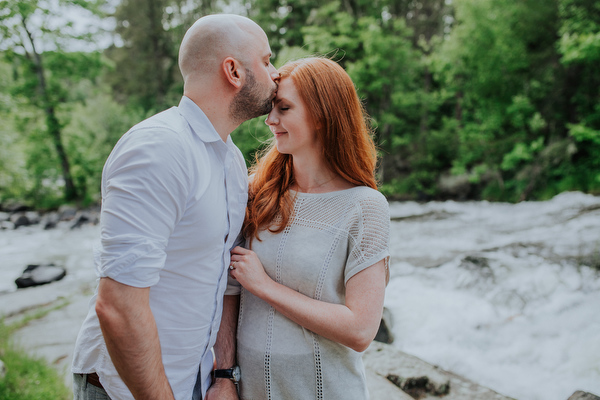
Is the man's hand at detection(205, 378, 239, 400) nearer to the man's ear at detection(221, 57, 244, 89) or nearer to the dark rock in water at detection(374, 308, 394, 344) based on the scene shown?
the man's ear at detection(221, 57, 244, 89)

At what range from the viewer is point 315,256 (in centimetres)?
161

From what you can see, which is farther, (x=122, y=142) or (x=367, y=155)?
(x=367, y=155)

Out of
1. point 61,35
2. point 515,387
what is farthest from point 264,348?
point 61,35

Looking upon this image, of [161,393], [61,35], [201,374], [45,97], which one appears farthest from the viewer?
[45,97]

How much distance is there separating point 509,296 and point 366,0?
52.2 ft

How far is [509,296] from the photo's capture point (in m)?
5.55

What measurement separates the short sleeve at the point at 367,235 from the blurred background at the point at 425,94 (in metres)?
8.47

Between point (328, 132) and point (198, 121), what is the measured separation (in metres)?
0.63

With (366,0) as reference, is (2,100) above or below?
below

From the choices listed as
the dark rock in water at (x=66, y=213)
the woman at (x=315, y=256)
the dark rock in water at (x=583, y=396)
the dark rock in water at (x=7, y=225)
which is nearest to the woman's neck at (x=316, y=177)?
the woman at (x=315, y=256)

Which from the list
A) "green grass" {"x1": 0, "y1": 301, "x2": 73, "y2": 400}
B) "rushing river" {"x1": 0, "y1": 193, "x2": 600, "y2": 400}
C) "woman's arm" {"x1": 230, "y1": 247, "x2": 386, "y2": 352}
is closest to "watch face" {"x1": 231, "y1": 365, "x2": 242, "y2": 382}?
"woman's arm" {"x1": 230, "y1": 247, "x2": 386, "y2": 352}

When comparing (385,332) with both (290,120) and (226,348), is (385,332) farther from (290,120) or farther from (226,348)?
(290,120)

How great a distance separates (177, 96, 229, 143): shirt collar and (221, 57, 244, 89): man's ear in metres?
0.16

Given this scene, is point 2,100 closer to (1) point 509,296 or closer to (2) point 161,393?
(2) point 161,393
